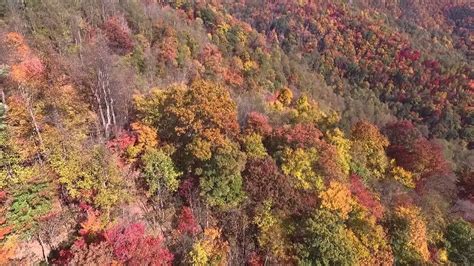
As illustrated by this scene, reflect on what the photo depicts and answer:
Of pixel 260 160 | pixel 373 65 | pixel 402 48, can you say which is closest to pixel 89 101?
pixel 260 160

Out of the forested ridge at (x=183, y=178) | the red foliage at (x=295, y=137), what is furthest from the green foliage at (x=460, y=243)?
the red foliage at (x=295, y=137)

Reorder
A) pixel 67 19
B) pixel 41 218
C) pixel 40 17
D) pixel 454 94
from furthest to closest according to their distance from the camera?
1. pixel 454 94
2. pixel 67 19
3. pixel 40 17
4. pixel 41 218

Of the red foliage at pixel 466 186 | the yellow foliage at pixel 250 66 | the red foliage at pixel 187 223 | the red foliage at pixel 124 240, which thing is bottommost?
the yellow foliage at pixel 250 66

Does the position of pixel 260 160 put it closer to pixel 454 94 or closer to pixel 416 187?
pixel 416 187

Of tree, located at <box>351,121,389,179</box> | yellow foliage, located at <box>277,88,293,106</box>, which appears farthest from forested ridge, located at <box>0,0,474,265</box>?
yellow foliage, located at <box>277,88,293,106</box>

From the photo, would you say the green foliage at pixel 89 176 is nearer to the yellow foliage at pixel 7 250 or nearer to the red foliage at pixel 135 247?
the red foliage at pixel 135 247
